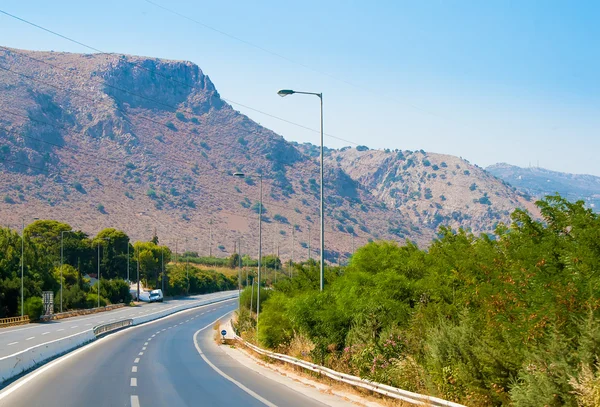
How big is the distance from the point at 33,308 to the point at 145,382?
165 ft

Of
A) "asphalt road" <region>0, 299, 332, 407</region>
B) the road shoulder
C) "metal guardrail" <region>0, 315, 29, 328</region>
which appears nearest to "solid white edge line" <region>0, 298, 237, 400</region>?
"asphalt road" <region>0, 299, 332, 407</region>

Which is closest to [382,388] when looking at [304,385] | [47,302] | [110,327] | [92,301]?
[304,385]

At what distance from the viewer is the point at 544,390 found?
12516mm

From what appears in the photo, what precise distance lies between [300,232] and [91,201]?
52300 millimetres

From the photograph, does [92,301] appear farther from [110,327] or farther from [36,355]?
[36,355]

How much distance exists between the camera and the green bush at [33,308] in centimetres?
6956

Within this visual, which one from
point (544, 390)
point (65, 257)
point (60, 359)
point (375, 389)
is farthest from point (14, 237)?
point (544, 390)

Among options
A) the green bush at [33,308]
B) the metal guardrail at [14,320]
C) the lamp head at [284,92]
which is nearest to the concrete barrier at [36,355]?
the lamp head at [284,92]

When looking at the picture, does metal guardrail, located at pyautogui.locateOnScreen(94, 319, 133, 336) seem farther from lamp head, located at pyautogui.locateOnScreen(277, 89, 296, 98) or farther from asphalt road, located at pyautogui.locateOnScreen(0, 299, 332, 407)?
lamp head, located at pyautogui.locateOnScreen(277, 89, 296, 98)

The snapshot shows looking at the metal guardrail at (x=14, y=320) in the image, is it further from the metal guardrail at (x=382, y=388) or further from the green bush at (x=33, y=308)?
the metal guardrail at (x=382, y=388)

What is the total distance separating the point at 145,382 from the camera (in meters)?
23.5

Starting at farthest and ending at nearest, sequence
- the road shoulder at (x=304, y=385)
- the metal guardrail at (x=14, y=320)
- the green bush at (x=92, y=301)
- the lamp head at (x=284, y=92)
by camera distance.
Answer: the green bush at (x=92, y=301) < the metal guardrail at (x=14, y=320) < the lamp head at (x=284, y=92) < the road shoulder at (x=304, y=385)

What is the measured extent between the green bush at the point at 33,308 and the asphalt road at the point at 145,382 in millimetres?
29145

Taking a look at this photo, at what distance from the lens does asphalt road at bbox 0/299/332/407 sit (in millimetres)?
18719
